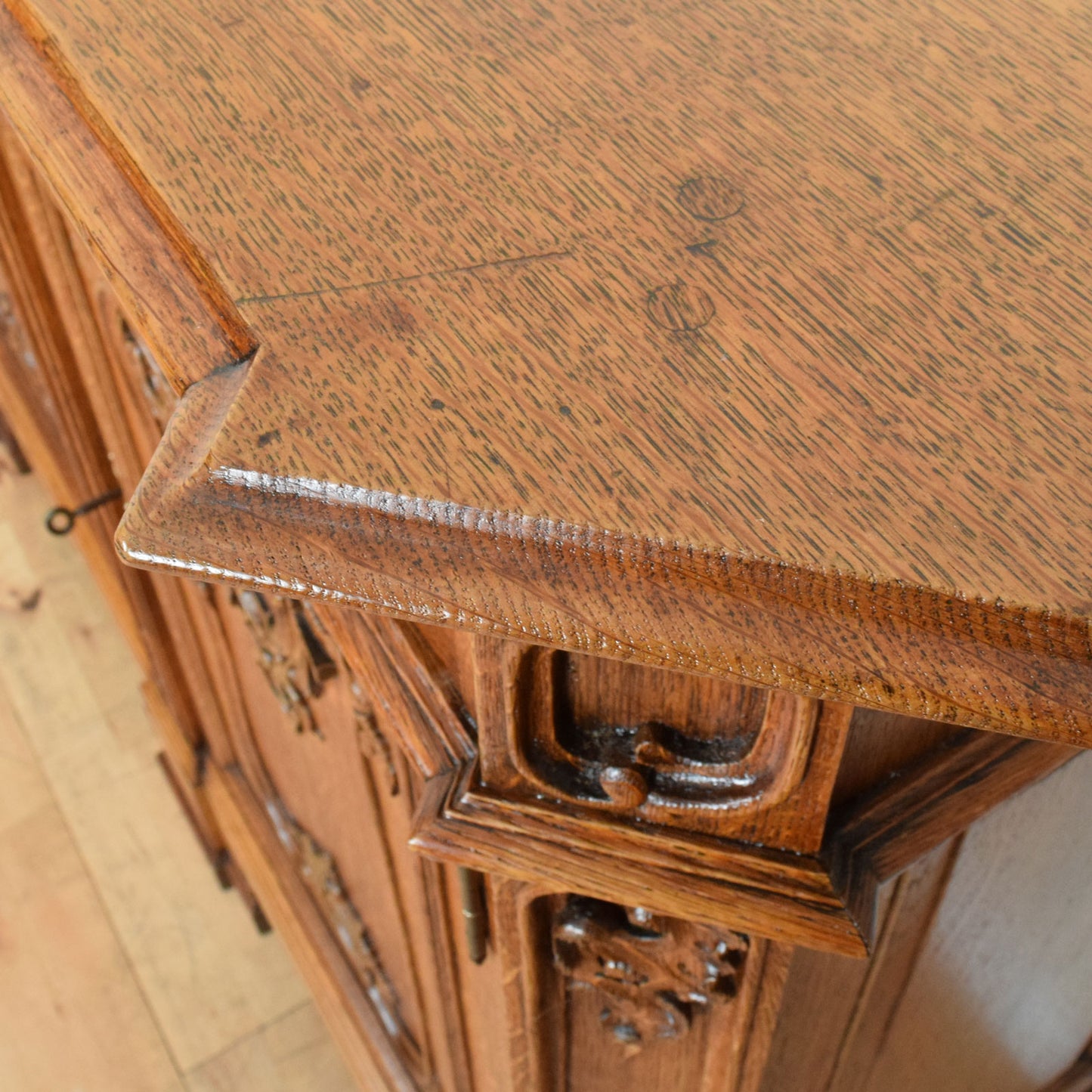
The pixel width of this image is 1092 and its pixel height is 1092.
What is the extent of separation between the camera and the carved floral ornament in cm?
53

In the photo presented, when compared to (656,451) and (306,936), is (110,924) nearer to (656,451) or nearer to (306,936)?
(306,936)

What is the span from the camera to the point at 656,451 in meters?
0.33

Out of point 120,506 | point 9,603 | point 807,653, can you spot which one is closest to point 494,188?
point 807,653

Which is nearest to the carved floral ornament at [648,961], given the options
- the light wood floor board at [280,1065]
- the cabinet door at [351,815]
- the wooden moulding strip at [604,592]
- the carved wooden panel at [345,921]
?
the cabinet door at [351,815]

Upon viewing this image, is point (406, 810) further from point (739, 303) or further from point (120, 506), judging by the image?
point (120, 506)

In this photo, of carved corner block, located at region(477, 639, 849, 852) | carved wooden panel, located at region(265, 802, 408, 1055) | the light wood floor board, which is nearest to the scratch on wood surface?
carved corner block, located at region(477, 639, 849, 852)

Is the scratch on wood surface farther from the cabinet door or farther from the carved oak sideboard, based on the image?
the cabinet door

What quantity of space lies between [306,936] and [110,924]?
44 cm

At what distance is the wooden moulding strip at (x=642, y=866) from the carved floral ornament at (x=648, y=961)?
0.07ft

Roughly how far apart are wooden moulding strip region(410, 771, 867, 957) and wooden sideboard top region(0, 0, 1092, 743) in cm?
17

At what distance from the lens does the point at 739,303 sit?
1.22 feet

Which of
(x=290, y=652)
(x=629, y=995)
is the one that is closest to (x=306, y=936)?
(x=290, y=652)

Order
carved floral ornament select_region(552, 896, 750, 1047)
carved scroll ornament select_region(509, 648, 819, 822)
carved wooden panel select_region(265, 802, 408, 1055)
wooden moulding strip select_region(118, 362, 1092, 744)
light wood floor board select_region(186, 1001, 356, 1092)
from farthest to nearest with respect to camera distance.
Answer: light wood floor board select_region(186, 1001, 356, 1092)
carved wooden panel select_region(265, 802, 408, 1055)
carved floral ornament select_region(552, 896, 750, 1047)
carved scroll ornament select_region(509, 648, 819, 822)
wooden moulding strip select_region(118, 362, 1092, 744)

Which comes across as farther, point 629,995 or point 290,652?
point 290,652
